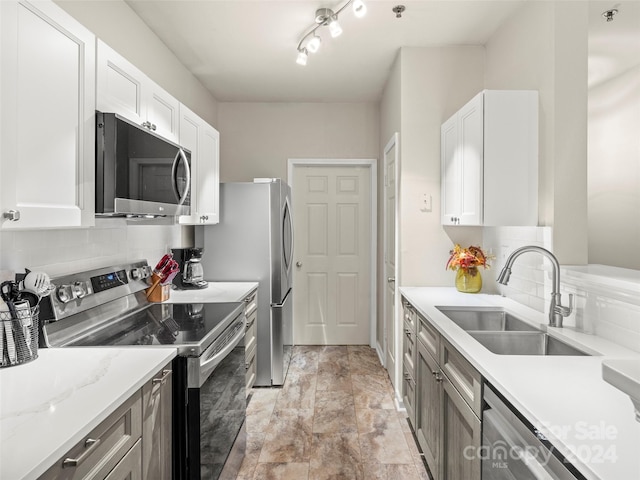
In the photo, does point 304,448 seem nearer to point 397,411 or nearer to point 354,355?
point 397,411

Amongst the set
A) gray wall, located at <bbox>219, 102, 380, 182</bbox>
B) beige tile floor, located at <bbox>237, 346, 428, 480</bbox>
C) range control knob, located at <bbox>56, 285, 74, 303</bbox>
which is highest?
gray wall, located at <bbox>219, 102, 380, 182</bbox>

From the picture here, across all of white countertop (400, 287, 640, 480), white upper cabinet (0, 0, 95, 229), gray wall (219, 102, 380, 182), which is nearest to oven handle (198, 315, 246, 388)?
white upper cabinet (0, 0, 95, 229)

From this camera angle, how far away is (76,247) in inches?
78.2

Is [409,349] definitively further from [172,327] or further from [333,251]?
[333,251]

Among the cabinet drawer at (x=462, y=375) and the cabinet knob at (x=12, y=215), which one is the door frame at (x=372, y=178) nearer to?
the cabinet drawer at (x=462, y=375)

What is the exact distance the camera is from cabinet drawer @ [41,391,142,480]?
0.96 m

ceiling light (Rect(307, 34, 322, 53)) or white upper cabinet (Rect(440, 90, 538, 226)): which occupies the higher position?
ceiling light (Rect(307, 34, 322, 53))

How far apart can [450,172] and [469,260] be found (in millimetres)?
622

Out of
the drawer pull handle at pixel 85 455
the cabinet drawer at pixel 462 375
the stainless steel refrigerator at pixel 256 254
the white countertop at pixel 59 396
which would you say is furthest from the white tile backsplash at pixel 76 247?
the cabinet drawer at pixel 462 375

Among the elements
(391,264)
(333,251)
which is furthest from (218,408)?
(333,251)

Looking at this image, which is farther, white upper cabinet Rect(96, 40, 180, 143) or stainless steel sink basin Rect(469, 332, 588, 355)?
stainless steel sink basin Rect(469, 332, 588, 355)

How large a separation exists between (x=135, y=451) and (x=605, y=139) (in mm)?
3115

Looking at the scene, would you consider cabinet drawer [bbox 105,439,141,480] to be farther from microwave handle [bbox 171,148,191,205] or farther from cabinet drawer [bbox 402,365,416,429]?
cabinet drawer [bbox 402,365,416,429]

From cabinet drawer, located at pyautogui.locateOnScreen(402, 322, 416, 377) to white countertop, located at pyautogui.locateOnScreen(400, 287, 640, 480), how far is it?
81 centimetres
